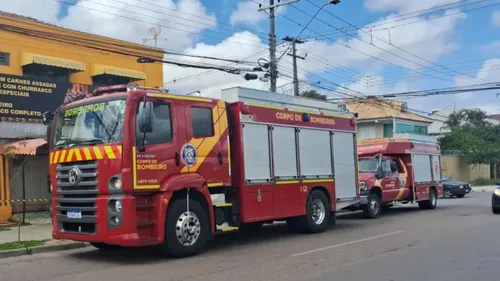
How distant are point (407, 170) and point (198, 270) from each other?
13321 mm

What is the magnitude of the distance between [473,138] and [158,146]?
47948 millimetres

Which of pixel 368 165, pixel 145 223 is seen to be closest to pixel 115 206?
pixel 145 223

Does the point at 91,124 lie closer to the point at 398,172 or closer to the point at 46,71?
the point at 398,172

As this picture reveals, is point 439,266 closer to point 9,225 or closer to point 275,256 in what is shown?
point 275,256

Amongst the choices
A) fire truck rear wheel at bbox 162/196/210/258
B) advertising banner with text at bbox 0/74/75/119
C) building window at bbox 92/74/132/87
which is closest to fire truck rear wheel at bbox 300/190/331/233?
fire truck rear wheel at bbox 162/196/210/258

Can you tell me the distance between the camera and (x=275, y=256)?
9844 millimetres

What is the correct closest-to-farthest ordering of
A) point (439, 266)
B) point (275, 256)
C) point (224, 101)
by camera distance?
point (439, 266)
point (275, 256)
point (224, 101)

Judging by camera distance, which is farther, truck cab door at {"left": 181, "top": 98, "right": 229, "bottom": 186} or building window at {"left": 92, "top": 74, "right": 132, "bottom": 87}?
building window at {"left": 92, "top": 74, "right": 132, "bottom": 87}

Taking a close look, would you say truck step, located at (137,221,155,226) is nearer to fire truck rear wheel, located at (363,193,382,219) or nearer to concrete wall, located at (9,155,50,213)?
concrete wall, located at (9,155,50,213)

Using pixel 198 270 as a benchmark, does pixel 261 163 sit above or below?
above

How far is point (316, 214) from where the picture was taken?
13508 mm

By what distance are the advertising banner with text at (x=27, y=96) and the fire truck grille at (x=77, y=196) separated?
8.53m

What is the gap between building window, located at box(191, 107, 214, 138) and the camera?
34.3 feet

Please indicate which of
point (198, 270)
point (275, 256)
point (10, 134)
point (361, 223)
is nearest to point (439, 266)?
point (275, 256)
